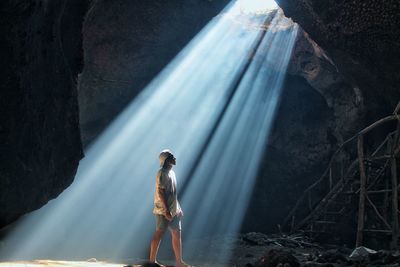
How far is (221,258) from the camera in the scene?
7.69 m

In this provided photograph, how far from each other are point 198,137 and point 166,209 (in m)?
10.6

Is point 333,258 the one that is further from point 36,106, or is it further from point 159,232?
point 36,106

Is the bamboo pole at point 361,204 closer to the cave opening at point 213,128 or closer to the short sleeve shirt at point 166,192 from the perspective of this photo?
the cave opening at point 213,128

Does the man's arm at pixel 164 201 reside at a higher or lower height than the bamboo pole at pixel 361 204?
lower

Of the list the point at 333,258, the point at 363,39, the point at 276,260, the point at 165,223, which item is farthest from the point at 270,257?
the point at 363,39

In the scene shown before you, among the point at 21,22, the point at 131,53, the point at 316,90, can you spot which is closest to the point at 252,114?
the point at 316,90

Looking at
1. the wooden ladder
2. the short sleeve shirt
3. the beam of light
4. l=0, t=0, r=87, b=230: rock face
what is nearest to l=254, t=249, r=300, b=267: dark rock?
the short sleeve shirt

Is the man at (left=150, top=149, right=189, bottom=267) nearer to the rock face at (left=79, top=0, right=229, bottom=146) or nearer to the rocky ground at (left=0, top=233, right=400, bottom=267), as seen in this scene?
the rocky ground at (left=0, top=233, right=400, bottom=267)

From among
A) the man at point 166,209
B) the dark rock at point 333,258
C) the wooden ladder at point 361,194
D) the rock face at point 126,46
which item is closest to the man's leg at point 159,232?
the man at point 166,209

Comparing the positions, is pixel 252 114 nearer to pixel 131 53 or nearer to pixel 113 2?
pixel 131 53

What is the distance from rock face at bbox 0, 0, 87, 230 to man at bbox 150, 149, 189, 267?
1396mm

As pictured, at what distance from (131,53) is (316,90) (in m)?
5.62

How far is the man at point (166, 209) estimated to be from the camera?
5215mm

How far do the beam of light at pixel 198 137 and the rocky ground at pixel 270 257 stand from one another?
373cm
